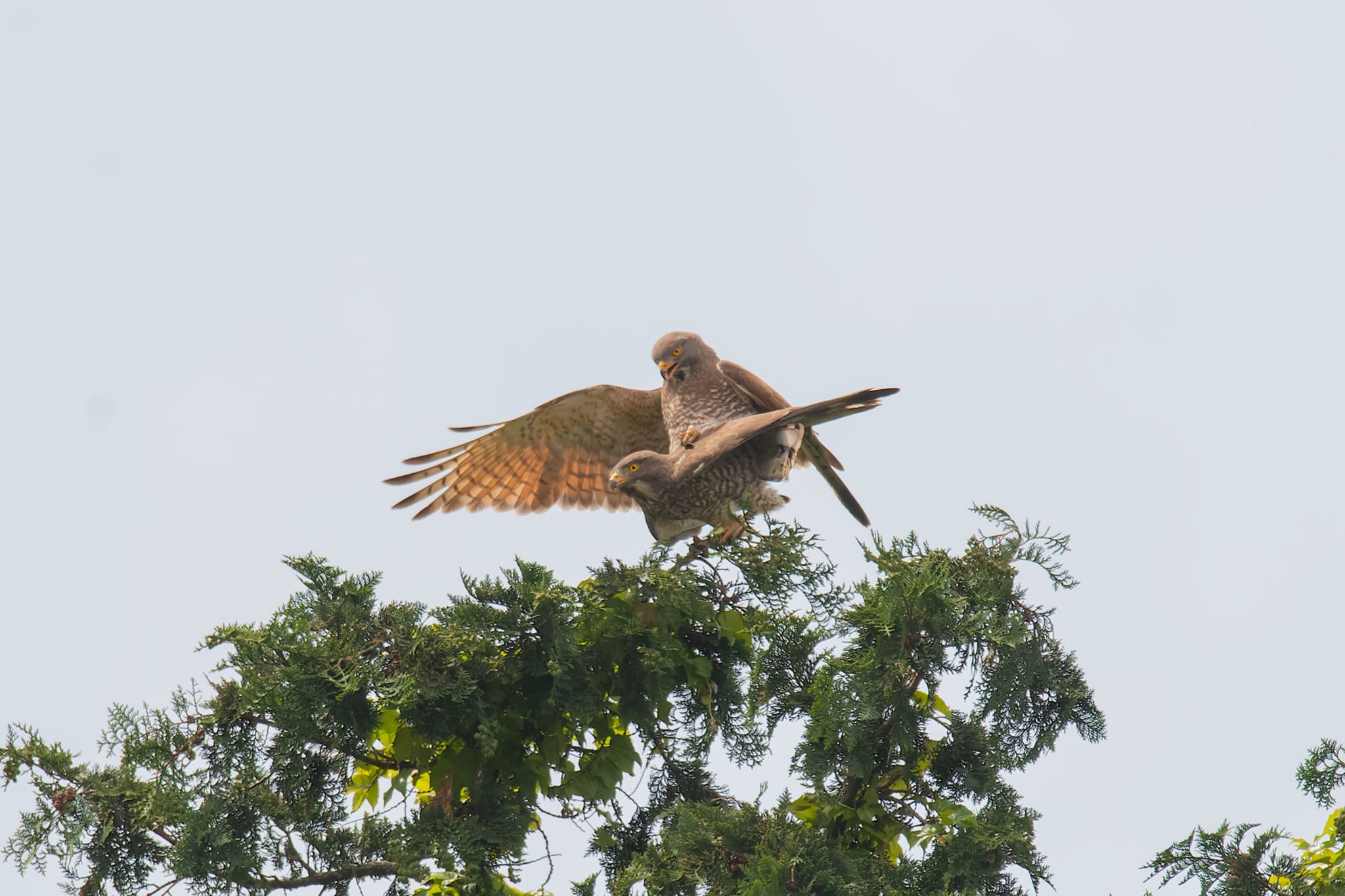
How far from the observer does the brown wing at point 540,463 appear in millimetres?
7578

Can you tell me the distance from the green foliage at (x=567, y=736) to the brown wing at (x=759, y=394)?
2509 mm

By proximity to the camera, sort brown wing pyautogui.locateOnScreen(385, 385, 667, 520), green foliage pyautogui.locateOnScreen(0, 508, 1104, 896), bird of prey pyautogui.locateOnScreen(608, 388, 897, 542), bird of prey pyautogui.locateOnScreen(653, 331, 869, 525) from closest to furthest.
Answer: green foliage pyautogui.locateOnScreen(0, 508, 1104, 896), bird of prey pyautogui.locateOnScreen(608, 388, 897, 542), bird of prey pyautogui.locateOnScreen(653, 331, 869, 525), brown wing pyautogui.locateOnScreen(385, 385, 667, 520)

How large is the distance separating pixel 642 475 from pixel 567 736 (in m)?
1.85

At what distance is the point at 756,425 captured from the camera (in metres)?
5.88

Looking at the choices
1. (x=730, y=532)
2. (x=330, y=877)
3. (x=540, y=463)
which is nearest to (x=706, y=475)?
(x=730, y=532)

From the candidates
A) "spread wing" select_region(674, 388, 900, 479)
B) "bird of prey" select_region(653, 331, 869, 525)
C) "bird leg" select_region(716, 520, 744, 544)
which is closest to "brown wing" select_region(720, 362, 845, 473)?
"bird of prey" select_region(653, 331, 869, 525)

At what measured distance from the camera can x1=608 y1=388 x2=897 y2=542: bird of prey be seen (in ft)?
19.2

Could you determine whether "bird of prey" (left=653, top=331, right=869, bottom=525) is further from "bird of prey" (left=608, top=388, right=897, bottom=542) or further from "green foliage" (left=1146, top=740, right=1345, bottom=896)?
"green foliage" (left=1146, top=740, right=1345, bottom=896)

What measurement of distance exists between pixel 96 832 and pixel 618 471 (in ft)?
9.22

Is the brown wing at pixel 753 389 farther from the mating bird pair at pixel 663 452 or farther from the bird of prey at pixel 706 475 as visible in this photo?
the bird of prey at pixel 706 475

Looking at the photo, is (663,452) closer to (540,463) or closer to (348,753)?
(540,463)

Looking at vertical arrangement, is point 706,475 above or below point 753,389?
below

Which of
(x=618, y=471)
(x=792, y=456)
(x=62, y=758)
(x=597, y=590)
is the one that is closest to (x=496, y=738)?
(x=597, y=590)

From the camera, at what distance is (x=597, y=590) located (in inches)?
166
